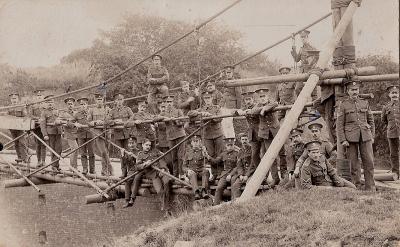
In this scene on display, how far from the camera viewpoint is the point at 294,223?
5.60 metres

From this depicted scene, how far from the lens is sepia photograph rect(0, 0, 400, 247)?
5.98 m

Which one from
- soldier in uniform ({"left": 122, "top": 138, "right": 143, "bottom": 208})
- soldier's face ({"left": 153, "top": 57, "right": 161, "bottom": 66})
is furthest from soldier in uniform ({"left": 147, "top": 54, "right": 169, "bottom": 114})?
soldier in uniform ({"left": 122, "top": 138, "right": 143, "bottom": 208})

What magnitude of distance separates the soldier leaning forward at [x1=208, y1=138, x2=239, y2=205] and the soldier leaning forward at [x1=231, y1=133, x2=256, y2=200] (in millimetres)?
156

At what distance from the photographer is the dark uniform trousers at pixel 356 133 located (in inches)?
316

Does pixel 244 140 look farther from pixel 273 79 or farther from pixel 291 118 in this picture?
pixel 291 118

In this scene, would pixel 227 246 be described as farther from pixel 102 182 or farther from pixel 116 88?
pixel 116 88

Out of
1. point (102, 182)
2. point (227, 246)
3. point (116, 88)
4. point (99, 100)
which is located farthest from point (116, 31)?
point (227, 246)

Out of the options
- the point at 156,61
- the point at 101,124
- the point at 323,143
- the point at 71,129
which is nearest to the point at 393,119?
the point at 323,143

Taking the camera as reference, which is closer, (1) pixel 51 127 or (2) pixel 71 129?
(2) pixel 71 129

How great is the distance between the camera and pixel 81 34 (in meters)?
30.8

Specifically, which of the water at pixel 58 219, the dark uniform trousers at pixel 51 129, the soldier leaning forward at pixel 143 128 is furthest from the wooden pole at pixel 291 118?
the water at pixel 58 219

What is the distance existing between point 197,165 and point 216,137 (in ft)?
2.09

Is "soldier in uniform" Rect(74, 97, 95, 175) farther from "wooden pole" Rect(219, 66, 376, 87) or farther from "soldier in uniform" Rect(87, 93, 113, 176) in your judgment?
"wooden pole" Rect(219, 66, 376, 87)

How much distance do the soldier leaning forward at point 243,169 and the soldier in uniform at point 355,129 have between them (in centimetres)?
157
